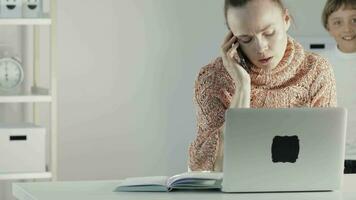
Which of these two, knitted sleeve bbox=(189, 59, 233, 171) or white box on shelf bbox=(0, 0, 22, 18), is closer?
knitted sleeve bbox=(189, 59, 233, 171)

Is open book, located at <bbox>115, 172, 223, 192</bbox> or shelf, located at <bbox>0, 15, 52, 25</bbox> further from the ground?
shelf, located at <bbox>0, 15, 52, 25</bbox>

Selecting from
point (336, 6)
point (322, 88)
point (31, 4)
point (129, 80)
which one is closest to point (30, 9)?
point (31, 4)

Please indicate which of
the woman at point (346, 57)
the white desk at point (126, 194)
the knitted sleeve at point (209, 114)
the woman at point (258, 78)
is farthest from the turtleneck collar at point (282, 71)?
the woman at point (346, 57)

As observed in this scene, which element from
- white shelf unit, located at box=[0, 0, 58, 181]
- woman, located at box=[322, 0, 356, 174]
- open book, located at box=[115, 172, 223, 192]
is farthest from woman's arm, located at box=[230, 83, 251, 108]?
white shelf unit, located at box=[0, 0, 58, 181]

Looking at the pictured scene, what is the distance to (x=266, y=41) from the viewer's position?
9.50 feet

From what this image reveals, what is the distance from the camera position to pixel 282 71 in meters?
2.90

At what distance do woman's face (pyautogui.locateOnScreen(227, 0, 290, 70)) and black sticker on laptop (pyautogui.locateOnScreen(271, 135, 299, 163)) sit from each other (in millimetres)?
545

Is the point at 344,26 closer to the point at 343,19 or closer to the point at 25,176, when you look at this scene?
the point at 343,19

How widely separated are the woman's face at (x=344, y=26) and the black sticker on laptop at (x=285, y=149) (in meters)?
1.55

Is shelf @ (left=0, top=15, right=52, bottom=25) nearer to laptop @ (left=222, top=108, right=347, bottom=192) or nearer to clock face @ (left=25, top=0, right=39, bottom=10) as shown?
clock face @ (left=25, top=0, right=39, bottom=10)

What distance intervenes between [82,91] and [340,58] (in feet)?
5.11

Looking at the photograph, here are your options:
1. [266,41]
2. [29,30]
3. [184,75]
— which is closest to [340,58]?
[266,41]

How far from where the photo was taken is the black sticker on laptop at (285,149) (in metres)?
2.39

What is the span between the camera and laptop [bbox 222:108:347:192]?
2381 mm
